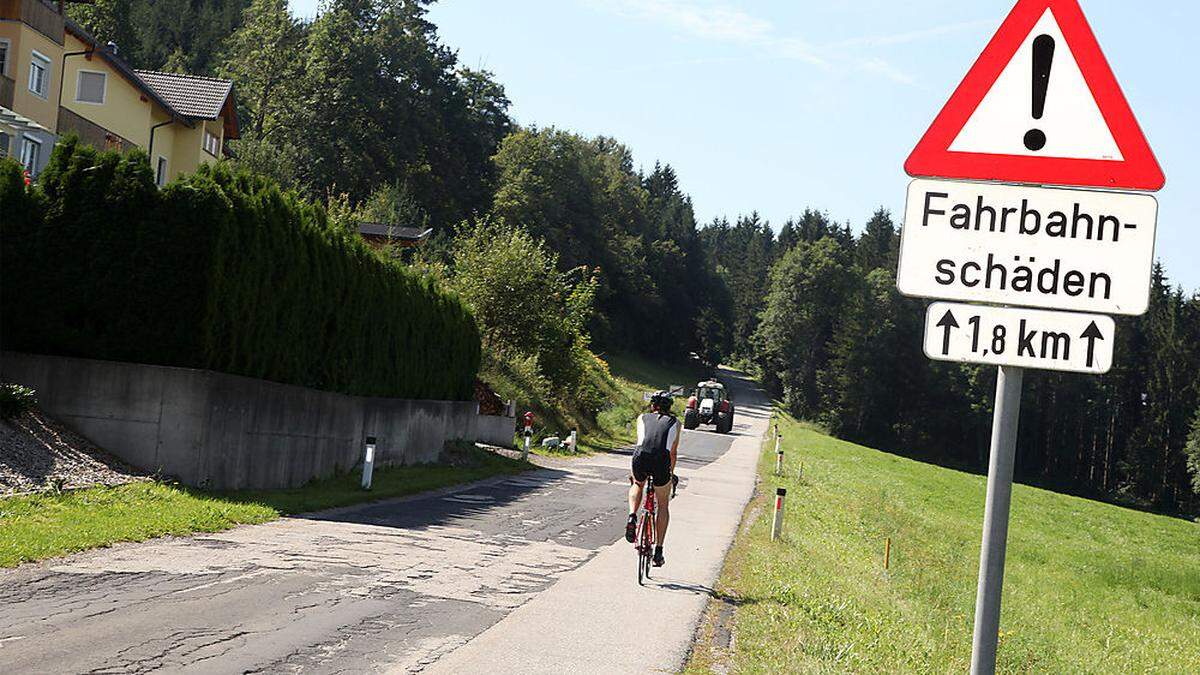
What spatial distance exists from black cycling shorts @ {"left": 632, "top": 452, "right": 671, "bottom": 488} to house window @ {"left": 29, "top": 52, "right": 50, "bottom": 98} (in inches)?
1176

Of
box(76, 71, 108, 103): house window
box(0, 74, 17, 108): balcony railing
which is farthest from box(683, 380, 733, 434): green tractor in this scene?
box(0, 74, 17, 108): balcony railing

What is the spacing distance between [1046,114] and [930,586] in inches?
710

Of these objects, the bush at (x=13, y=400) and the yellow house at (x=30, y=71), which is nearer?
the bush at (x=13, y=400)

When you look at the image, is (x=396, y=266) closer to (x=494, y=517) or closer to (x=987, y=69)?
(x=494, y=517)

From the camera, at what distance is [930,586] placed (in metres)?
20.5

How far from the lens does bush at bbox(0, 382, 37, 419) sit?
570 inches

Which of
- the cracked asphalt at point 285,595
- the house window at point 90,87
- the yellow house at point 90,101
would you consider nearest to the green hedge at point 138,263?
the cracked asphalt at point 285,595

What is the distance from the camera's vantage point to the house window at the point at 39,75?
118 ft

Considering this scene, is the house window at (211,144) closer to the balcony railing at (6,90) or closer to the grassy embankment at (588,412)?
the balcony railing at (6,90)

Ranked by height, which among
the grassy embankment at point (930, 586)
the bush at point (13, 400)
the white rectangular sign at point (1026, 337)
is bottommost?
the grassy embankment at point (930, 586)

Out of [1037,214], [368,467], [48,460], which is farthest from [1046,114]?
[368,467]

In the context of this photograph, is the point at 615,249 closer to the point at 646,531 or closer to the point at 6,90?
the point at 6,90

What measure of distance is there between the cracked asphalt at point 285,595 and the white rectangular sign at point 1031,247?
17.3 ft

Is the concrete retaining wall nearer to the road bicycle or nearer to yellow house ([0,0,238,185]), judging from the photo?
the road bicycle
